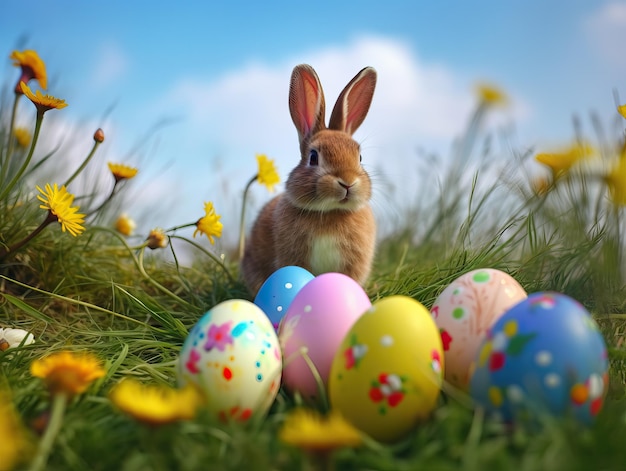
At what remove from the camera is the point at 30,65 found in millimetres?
3090

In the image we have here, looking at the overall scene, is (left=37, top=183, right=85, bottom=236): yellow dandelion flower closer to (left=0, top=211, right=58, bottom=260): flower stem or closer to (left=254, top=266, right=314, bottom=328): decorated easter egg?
(left=0, top=211, right=58, bottom=260): flower stem

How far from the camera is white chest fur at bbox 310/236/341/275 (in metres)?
2.96

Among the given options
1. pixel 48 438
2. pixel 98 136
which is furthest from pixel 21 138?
pixel 48 438

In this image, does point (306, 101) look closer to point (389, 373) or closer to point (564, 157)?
point (564, 157)

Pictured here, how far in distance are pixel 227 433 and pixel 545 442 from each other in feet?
2.73

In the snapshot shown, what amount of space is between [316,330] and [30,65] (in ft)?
6.98

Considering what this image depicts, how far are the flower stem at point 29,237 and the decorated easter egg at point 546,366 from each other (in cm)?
195

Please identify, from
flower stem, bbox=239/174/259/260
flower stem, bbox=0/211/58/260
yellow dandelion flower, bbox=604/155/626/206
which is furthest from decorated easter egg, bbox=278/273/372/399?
flower stem, bbox=239/174/259/260

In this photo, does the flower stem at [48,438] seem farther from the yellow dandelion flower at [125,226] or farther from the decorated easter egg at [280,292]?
the yellow dandelion flower at [125,226]

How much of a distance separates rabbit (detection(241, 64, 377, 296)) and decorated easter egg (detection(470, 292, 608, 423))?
129 cm

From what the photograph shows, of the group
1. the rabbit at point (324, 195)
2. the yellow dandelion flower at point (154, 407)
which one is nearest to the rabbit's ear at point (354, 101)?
the rabbit at point (324, 195)

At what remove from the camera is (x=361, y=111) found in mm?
3338

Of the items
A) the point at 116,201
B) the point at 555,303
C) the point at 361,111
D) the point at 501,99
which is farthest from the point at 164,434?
the point at 501,99

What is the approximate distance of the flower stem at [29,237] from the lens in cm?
269
